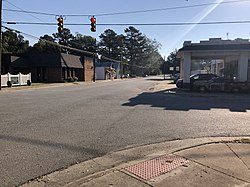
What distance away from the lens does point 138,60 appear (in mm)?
125000

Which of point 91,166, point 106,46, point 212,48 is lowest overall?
point 91,166

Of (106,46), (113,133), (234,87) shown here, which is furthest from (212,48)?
(106,46)

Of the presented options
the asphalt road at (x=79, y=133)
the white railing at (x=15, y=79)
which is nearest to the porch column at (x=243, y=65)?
the asphalt road at (x=79, y=133)

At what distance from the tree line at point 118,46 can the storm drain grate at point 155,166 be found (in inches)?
3156

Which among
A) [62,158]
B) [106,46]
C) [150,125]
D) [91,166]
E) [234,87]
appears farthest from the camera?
[106,46]

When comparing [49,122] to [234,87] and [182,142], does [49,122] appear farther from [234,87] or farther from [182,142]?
[234,87]

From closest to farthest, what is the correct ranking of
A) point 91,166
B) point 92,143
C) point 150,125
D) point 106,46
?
point 91,166 < point 92,143 < point 150,125 < point 106,46

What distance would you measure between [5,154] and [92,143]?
6.60 feet

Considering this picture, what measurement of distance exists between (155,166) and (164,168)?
21 centimetres

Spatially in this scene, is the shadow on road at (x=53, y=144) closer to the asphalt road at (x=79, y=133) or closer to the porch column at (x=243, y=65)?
the asphalt road at (x=79, y=133)

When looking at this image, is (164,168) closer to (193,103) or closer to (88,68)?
(193,103)

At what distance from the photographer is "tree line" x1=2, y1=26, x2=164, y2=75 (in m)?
83.2

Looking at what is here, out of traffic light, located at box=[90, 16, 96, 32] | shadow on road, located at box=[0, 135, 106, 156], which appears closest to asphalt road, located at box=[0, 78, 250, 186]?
shadow on road, located at box=[0, 135, 106, 156]

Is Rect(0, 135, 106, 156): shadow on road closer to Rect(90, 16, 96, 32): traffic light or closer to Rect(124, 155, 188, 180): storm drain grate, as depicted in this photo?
Rect(124, 155, 188, 180): storm drain grate
